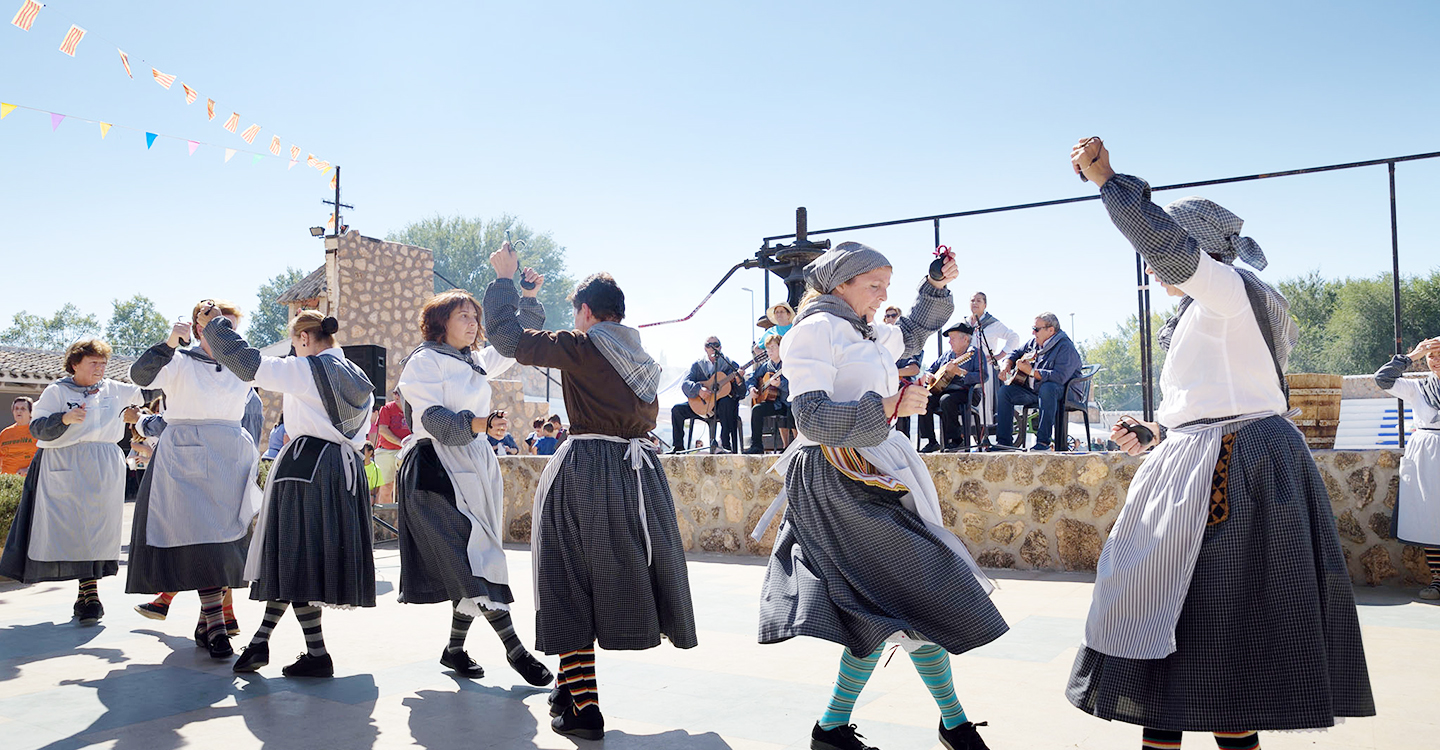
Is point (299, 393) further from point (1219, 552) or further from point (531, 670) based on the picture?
point (1219, 552)

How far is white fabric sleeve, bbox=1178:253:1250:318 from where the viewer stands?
2211 mm

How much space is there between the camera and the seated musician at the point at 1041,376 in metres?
7.79

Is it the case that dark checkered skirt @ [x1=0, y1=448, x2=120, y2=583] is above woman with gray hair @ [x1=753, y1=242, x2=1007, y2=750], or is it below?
below

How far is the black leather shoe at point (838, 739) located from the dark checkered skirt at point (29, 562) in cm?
507

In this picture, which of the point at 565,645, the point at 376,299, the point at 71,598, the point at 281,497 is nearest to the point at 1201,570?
the point at 565,645

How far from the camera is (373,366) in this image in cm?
936

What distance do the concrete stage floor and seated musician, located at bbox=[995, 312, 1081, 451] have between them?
2.51 m

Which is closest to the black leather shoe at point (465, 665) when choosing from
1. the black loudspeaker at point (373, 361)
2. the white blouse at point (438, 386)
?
the white blouse at point (438, 386)

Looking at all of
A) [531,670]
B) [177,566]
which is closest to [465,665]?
[531,670]

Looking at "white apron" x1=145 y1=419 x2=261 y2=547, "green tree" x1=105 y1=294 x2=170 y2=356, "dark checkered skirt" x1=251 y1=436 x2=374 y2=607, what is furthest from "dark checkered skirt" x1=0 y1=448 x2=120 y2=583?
"green tree" x1=105 y1=294 x2=170 y2=356

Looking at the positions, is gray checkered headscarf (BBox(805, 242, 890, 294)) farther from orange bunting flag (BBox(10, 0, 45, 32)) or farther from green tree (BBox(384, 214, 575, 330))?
green tree (BBox(384, 214, 575, 330))

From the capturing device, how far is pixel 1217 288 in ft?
7.31

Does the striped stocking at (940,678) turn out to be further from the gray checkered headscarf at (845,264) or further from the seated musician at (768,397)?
the seated musician at (768,397)

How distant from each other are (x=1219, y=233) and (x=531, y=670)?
10.0 feet
